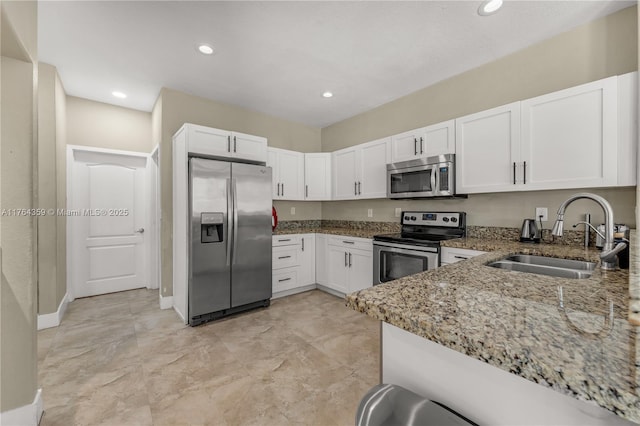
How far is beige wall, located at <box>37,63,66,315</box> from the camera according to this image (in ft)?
9.45

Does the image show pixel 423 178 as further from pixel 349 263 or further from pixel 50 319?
pixel 50 319

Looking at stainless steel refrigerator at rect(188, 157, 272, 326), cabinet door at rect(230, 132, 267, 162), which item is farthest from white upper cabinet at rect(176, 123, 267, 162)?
stainless steel refrigerator at rect(188, 157, 272, 326)

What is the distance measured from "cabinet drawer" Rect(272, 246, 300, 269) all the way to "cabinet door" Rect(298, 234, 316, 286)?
10cm

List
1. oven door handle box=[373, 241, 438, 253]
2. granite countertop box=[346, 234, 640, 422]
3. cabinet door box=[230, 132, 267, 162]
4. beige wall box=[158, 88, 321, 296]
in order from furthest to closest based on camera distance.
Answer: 1. beige wall box=[158, 88, 321, 296]
2. cabinet door box=[230, 132, 267, 162]
3. oven door handle box=[373, 241, 438, 253]
4. granite countertop box=[346, 234, 640, 422]

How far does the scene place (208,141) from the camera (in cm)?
312

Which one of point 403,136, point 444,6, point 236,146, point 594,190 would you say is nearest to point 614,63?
point 594,190

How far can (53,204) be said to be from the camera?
3.04 metres

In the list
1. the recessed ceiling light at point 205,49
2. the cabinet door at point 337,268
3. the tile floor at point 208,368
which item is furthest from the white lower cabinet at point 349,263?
the recessed ceiling light at point 205,49

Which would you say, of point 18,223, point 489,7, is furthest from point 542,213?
point 18,223

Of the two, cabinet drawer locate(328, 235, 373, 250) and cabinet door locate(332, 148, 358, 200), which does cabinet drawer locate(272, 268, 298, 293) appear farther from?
cabinet door locate(332, 148, 358, 200)

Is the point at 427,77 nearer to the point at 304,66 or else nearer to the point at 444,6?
the point at 444,6

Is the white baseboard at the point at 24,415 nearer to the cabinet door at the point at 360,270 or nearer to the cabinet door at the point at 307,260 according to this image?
the cabinet door at the point at 307,260

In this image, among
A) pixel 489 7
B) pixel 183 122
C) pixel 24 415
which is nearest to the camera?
pixel 24 415

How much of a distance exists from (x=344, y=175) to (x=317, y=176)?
0.48 metres
